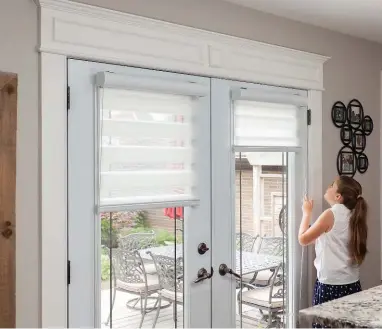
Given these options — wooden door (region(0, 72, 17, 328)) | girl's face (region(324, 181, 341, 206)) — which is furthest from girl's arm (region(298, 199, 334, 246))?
wooden door (region(0, 72, 17, 328))

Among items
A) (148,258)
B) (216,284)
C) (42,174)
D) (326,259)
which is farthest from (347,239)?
(42,174)

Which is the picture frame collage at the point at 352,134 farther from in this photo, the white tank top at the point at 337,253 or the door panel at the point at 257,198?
the white tank top at the point at 337,253

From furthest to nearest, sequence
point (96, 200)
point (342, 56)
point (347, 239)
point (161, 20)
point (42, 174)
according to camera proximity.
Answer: point (342, 56) < point (347, 239) < point (161, 20) < point (96, 200) < point (42, 174)

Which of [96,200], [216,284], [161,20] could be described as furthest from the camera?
[216,284]

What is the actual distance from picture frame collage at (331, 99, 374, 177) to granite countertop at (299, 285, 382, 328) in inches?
82.3

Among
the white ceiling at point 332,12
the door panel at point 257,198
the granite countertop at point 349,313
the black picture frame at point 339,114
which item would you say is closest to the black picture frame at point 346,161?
the black picture frame at point 339,114

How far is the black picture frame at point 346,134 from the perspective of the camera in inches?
→ 146

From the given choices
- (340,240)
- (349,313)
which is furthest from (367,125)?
(349,313)

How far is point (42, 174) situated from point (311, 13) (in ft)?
6.39

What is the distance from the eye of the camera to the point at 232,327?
3.02 metres

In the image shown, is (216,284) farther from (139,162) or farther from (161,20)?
(161,20)

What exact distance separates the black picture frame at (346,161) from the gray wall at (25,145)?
2.26m

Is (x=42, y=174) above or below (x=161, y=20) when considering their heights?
below

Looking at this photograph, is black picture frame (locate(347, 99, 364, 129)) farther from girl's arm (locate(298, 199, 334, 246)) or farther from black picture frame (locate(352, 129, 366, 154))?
girl's arm (locate(298, 199, 334, 246))
